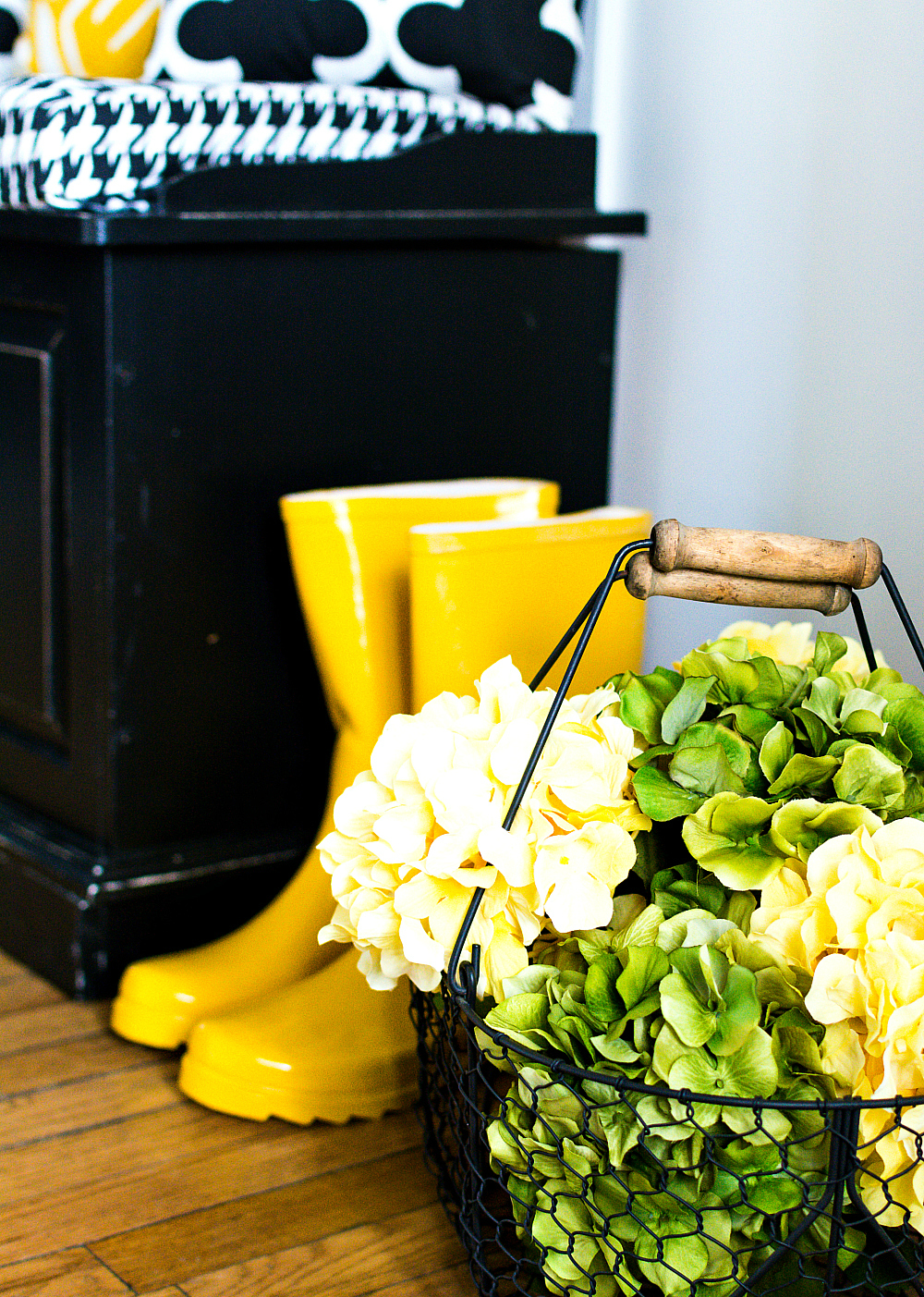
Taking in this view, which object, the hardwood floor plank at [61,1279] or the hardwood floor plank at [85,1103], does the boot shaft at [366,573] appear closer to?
the hardwood floor plank at [85,1103]

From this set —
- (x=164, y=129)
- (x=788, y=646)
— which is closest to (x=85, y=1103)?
(x=788, y=646)

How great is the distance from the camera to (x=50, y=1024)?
3.81 feet

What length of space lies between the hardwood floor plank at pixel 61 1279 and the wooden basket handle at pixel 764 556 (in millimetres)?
539

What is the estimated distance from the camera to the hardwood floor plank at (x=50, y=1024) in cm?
113

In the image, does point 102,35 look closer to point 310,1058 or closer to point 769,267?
point 769,267

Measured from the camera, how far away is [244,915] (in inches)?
50.3

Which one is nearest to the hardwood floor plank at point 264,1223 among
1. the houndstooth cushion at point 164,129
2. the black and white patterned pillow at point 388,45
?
the houndstooth cushion at point 164,129

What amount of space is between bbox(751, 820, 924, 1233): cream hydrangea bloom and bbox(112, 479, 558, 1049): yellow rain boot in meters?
0.45

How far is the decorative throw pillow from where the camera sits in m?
1.25

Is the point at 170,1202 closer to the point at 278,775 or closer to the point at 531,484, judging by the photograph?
the point at 278,775

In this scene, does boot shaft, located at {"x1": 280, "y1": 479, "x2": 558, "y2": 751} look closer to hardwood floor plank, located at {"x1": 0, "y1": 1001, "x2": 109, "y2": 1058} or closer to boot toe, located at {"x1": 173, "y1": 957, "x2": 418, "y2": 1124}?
boot toe, located at {"x1": 173, "y1": 957, "x2": 418, "y2": 1124}

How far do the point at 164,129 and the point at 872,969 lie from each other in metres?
0.84

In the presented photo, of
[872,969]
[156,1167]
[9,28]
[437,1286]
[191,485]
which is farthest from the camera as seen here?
[9,28]

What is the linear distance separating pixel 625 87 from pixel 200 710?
720 millimetres
